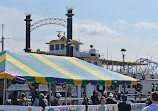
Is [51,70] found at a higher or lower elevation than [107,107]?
higher

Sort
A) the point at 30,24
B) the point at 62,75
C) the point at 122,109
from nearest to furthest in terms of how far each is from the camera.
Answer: the point at 122,109
the point at 62,75
the point at 30,24

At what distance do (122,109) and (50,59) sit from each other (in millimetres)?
7458

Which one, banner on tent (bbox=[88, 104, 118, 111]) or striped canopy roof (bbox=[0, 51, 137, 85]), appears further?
banner on tent (bbox=[88, 104, 118, 111])

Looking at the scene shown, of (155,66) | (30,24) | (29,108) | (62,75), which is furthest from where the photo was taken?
(155,66)

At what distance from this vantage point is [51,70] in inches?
632

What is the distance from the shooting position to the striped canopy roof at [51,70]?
547 inches

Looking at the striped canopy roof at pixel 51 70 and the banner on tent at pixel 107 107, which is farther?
the banner on tent at pixel 107 107

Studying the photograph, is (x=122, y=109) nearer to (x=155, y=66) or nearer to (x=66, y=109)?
(x=66, y=109)

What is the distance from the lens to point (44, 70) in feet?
51.4

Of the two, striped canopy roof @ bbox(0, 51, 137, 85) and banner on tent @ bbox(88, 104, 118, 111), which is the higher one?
striped canopy roof @ bbox(0, 51, 137, 85)

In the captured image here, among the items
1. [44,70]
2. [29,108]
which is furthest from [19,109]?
[44,70]

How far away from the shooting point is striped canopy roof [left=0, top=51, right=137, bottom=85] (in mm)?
13891

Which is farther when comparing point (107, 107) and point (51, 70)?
point (51, 70)

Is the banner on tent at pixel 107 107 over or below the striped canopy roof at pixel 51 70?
below
